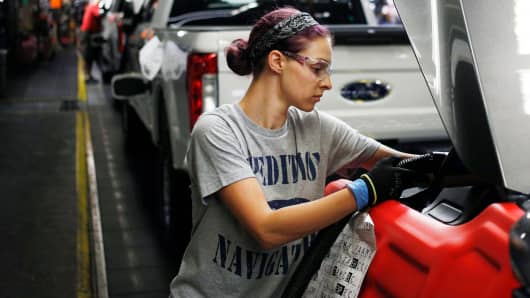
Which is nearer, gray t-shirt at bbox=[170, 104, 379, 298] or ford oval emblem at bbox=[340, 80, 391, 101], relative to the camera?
gray t-shirt at bbox=[170, 104, 379, 298]

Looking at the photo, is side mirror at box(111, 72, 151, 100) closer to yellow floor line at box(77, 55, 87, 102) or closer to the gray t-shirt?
Answer: the gray t-shirt

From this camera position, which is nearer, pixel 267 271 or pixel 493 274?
pixel 493 274

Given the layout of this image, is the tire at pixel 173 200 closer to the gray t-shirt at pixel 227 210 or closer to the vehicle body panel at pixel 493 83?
the gray t-shirt at pixel 227 210

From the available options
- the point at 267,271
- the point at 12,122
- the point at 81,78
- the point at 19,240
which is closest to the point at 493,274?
the point at 267,271

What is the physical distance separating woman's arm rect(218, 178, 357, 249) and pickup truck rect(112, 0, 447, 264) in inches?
117

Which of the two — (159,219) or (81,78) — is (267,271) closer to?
(159,219)

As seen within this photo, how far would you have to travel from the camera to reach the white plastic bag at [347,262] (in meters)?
2.07

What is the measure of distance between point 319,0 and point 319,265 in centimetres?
528

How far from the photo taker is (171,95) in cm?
581

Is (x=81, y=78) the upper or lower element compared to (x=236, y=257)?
lower

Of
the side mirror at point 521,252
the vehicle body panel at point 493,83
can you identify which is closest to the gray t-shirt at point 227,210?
the vehicle body panel at point 493,83

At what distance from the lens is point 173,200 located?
19.7 ft

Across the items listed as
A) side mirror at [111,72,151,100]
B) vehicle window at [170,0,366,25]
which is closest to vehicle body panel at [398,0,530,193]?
vehicle window at [170,0,366,25]

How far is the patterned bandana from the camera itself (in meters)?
2.43
